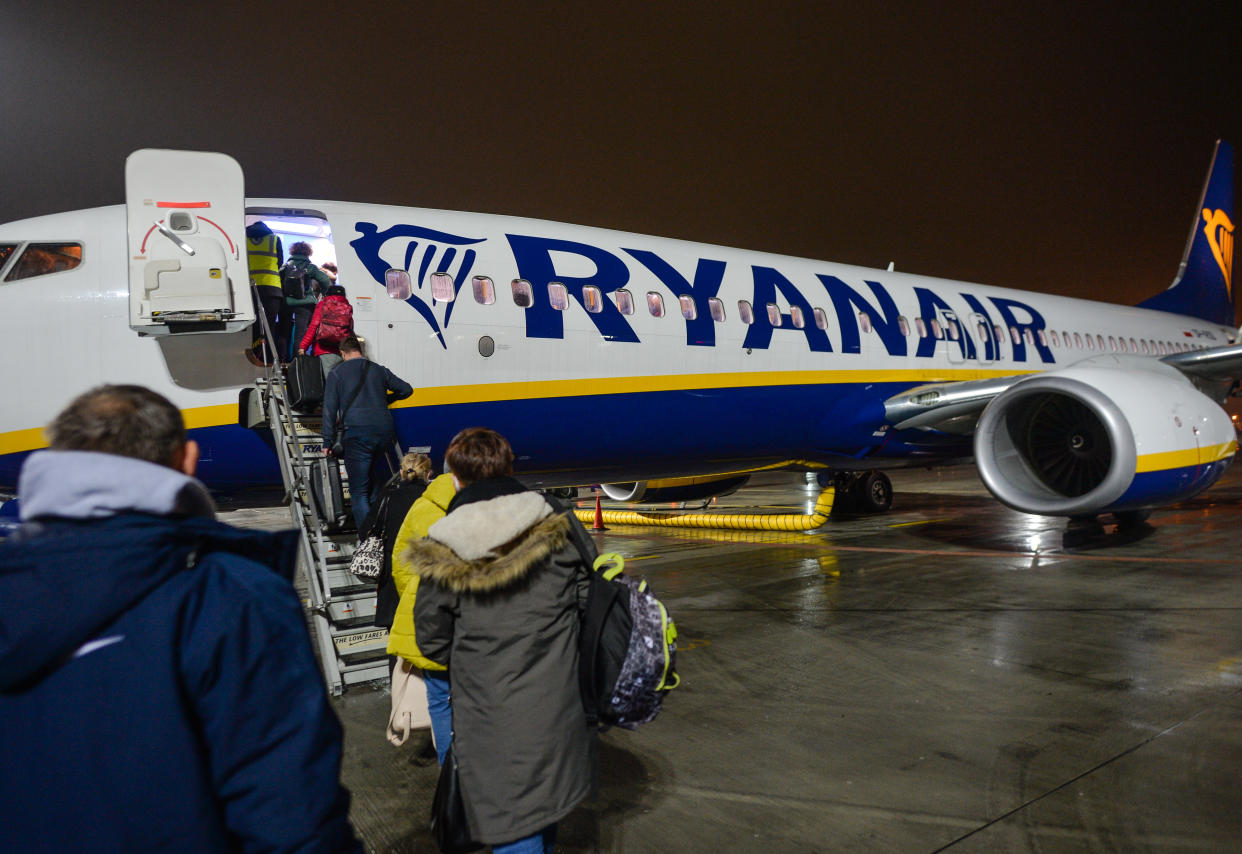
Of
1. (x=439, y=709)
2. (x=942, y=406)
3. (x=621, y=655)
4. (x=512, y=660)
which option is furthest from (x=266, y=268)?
(x=942, y=406)

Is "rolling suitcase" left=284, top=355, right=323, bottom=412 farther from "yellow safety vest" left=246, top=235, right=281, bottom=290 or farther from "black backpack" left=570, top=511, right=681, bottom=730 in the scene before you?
"black backpack" left=570, top=511, right=681, bottom=730

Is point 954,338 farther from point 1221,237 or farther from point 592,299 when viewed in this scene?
point 1221,237

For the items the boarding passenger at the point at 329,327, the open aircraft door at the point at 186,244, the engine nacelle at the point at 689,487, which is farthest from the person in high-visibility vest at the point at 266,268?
the engine nacelle at the point at 689,487

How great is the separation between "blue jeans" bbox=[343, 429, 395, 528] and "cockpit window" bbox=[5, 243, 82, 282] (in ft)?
7.81

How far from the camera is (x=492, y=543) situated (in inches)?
82.9

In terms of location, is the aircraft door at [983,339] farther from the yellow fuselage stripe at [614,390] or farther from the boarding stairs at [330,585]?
the boarding stairs at [330,585]

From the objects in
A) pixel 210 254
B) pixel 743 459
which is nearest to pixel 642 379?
pixel 743 459

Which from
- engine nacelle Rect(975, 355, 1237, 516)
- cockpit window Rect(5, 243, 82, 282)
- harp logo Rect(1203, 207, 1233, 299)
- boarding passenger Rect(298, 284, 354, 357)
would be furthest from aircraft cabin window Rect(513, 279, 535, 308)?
harp logo Rect(1203, 207, 1233, 299)

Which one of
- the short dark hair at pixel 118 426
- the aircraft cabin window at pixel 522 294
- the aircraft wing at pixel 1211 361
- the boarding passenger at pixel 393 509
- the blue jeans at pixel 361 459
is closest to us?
the short dark hair at pixel 118 426

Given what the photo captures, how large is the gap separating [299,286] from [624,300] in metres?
2.75

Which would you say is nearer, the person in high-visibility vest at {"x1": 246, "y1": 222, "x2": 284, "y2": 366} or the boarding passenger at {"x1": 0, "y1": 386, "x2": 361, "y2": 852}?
the boarding passenger at {"x1": 0, "y1": 386, "x2": 361, "y2": 852}

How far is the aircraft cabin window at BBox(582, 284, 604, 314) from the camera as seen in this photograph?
720 centimetres

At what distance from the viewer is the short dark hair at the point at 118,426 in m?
1.31

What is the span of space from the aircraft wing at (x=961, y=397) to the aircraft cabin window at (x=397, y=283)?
6.01m
